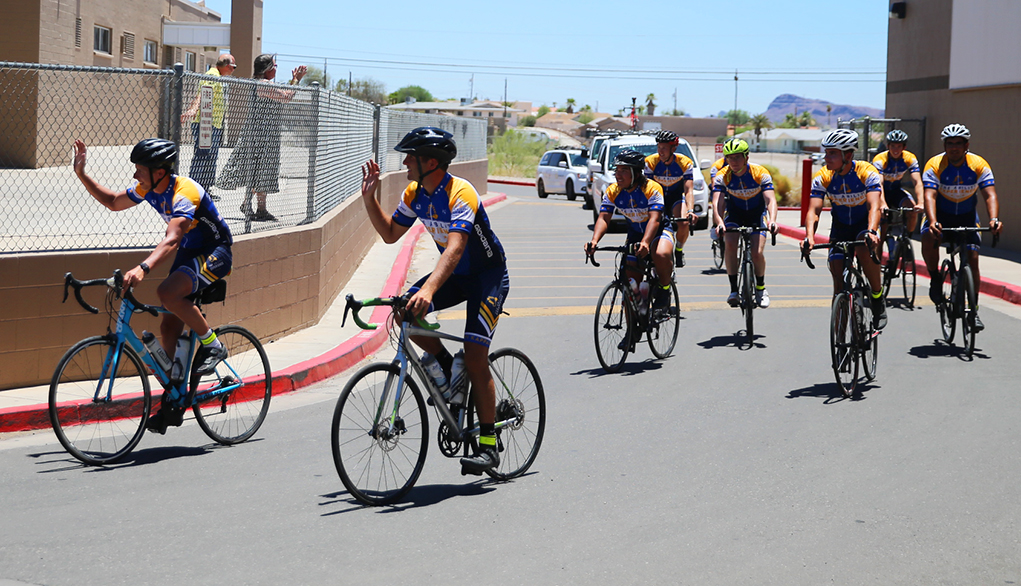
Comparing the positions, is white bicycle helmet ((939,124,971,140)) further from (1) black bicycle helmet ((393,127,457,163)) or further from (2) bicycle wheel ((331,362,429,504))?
(2) bicycle wheel ((331,362,429,504))

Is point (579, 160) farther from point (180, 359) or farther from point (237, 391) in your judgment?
point (180, 359)

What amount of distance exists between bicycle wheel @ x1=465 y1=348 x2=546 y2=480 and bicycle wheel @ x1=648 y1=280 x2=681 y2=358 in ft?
11.9

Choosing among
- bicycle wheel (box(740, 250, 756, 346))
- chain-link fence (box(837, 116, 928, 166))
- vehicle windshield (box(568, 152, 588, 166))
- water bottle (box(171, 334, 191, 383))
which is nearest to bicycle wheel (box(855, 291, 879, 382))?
bicycle wheel (box(740, 250, 756, 346))

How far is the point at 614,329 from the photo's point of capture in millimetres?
9789

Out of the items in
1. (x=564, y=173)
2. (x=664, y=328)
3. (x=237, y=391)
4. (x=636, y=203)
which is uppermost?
(x=564, y=173)

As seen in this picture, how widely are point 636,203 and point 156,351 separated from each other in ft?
16.1

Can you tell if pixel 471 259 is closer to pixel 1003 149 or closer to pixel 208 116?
pixel 208 116

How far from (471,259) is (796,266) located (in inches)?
513

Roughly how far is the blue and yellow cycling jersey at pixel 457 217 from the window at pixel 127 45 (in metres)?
26.0

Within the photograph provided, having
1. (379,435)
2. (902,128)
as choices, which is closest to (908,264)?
(379,435)

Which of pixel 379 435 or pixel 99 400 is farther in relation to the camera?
pixel 99 400

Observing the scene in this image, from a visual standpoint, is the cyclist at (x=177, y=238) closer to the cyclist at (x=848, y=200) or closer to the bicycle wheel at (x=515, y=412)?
the bicycle wheel at (x=515, y=412)

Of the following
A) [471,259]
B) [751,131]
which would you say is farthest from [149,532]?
[751,131]

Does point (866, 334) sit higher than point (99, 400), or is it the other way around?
point (866, 334)
